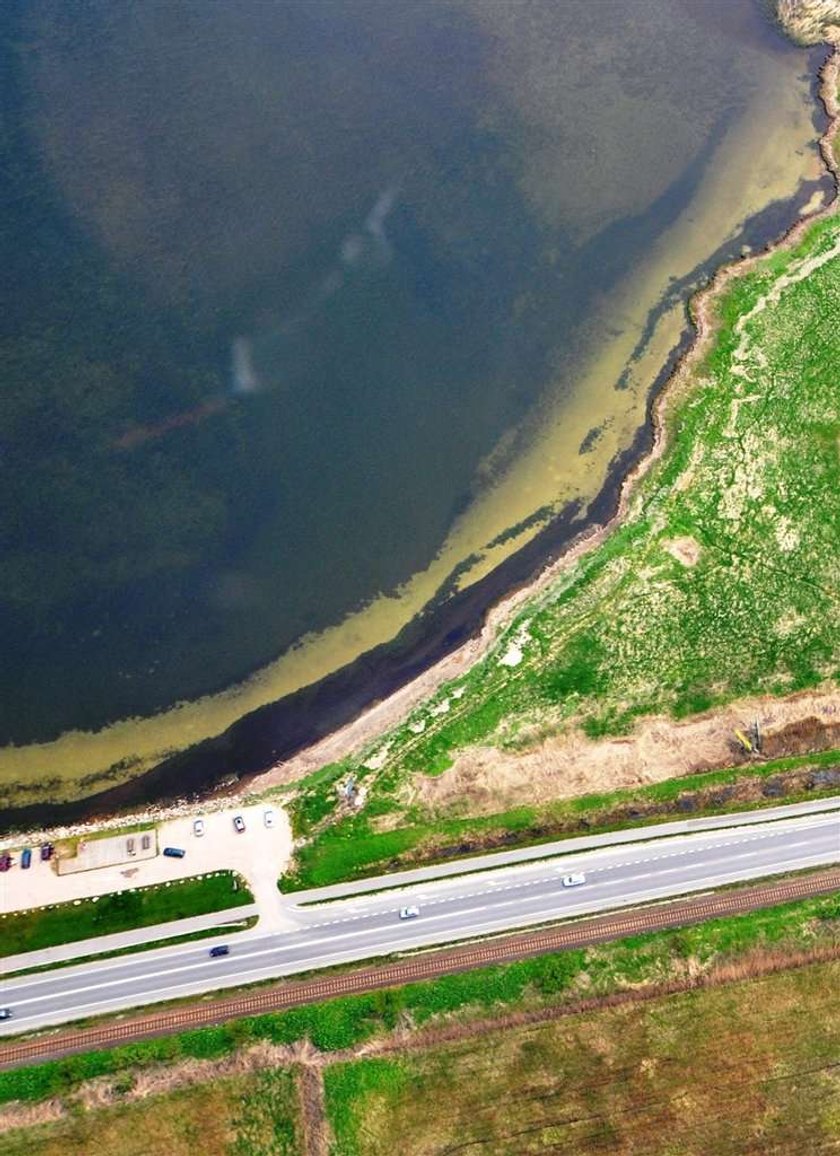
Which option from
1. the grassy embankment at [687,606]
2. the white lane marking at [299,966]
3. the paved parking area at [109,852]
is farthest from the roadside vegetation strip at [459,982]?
the paved parking area at [109,852]

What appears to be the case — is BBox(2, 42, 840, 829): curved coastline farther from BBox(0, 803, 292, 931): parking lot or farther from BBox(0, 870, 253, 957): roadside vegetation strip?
BBox(0, 870, 253, 957): roadside vegetation strip

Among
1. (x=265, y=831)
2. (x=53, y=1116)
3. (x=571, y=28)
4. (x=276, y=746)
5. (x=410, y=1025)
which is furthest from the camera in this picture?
(x=571, y=28)

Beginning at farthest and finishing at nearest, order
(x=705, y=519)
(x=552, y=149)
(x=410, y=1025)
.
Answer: (x=552, y=149)
(x=705, y=519)
(x=410, y=1025)

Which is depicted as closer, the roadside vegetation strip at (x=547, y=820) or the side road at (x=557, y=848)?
the side road at (x=557, y=848)

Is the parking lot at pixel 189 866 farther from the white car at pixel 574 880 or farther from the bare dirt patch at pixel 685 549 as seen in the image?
the bare dirt patch at pixel 685 549

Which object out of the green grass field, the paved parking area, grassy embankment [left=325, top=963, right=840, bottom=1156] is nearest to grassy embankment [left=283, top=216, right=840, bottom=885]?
the paved parking area

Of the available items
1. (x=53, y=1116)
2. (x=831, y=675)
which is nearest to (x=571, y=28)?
(x=831, y=675)

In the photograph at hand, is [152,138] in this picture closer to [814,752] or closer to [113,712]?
[113,712]
